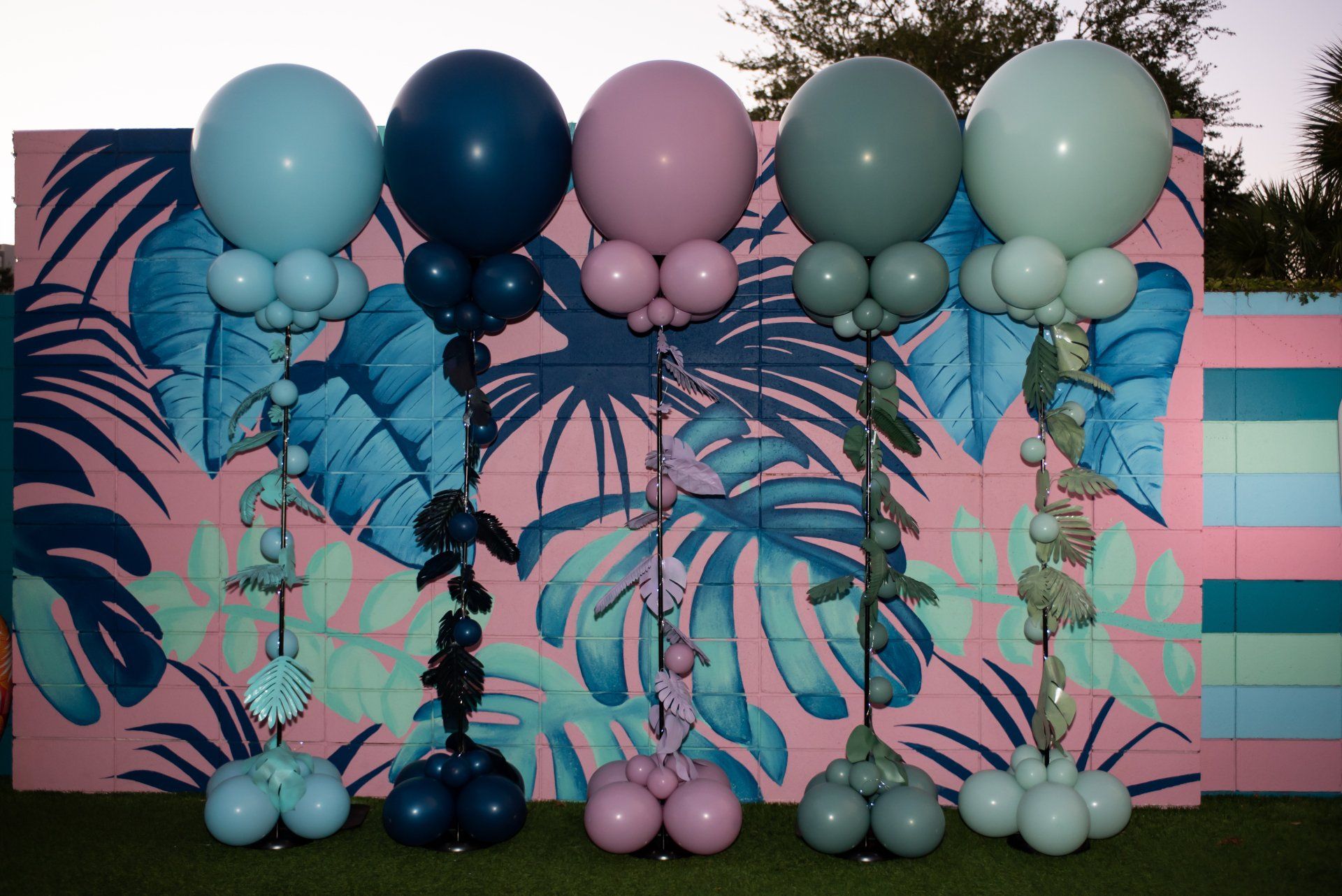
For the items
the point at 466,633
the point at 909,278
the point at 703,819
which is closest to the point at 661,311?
the point at 909,278

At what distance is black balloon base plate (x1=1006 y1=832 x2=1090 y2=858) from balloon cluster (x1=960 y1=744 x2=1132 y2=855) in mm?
20

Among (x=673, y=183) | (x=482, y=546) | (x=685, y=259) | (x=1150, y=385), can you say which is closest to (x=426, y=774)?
(x=482, y=546)

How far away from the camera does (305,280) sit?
298 centimetres

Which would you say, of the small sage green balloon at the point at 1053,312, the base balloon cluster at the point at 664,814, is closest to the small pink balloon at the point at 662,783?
the base balloon cluster at the point at 664,814

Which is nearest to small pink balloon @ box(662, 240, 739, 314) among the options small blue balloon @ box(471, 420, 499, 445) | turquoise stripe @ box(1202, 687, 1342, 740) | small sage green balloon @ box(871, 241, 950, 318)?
small sage green balloon @ box(871, 241, 950, 318)

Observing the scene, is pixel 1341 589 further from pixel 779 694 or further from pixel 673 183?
pixel 673 183

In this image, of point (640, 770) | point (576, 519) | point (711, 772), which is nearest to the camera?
point (640, 770)

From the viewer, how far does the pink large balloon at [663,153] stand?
2809 mm

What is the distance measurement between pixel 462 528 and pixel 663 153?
4.35 ft

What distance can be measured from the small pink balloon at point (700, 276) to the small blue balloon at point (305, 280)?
1.09 m

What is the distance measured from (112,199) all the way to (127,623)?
62.5 inches

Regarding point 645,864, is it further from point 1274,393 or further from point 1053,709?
point 1274,393

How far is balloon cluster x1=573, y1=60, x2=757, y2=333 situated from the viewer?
2.81m

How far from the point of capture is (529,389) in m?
3.40
